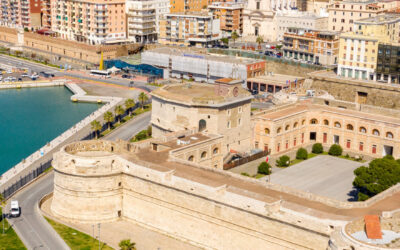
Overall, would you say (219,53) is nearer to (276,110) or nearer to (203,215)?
(276,110)

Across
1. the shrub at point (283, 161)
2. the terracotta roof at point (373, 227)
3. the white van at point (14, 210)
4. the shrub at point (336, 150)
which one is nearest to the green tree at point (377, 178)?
the shrub at point (283, 161)

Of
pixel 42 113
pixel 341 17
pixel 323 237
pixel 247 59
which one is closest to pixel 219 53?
pixel 247 59

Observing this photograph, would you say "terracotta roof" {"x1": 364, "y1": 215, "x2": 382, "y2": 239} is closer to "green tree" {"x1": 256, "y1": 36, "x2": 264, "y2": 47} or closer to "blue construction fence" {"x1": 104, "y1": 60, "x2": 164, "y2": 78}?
"blue construction fence" {"x1": 104, "y1": 60, "x2": 164, "y2": 78}

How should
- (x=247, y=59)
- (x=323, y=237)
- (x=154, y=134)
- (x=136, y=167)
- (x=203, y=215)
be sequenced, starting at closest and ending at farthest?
1. (x=323, y=237)
2. (x=203, y=215)
3. (x=136, y=167)
4. (x=154, y=134)
5. (x=247, y=59)

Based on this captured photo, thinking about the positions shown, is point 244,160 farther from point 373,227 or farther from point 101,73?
point 101,73

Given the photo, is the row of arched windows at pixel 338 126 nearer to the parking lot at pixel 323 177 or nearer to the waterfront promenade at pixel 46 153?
the parking lot at pixel 323 177

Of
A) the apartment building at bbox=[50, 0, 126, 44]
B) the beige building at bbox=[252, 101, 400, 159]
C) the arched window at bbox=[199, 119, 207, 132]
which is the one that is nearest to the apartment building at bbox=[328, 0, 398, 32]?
the apartment building at bbox=[50, 0, 126, 44]
